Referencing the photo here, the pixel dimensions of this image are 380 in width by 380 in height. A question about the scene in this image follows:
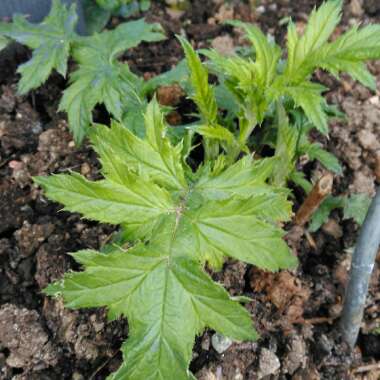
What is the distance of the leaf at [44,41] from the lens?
6.66 feet

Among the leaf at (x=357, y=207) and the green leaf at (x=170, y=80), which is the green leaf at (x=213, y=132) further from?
the leaf at (x=357, y=207)

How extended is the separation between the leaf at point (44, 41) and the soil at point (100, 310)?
0.24 meters

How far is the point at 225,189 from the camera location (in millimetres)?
1509

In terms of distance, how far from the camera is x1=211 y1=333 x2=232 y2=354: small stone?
1679mm

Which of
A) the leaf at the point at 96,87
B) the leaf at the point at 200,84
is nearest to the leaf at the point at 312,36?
the leaf at the point at 200,84

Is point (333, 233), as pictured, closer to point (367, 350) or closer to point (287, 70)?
point (367, 350)

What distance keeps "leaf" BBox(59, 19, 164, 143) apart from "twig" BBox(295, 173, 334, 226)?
71 cm

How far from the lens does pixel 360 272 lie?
1.53 m

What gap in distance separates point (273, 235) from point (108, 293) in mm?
422

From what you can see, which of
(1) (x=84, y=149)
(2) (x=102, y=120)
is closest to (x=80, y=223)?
(1) (x=84, y=149)

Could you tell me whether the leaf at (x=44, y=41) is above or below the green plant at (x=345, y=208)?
above

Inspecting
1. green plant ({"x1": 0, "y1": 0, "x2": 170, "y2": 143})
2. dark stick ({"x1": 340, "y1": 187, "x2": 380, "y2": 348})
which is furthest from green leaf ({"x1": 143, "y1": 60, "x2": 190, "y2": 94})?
dark stick ({"x1": 340, "y1": 187, "x2": 380, "y2": 348})

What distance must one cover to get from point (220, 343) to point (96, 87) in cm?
101

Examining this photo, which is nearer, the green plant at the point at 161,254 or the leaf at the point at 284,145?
the green plant at the point at 161,254
